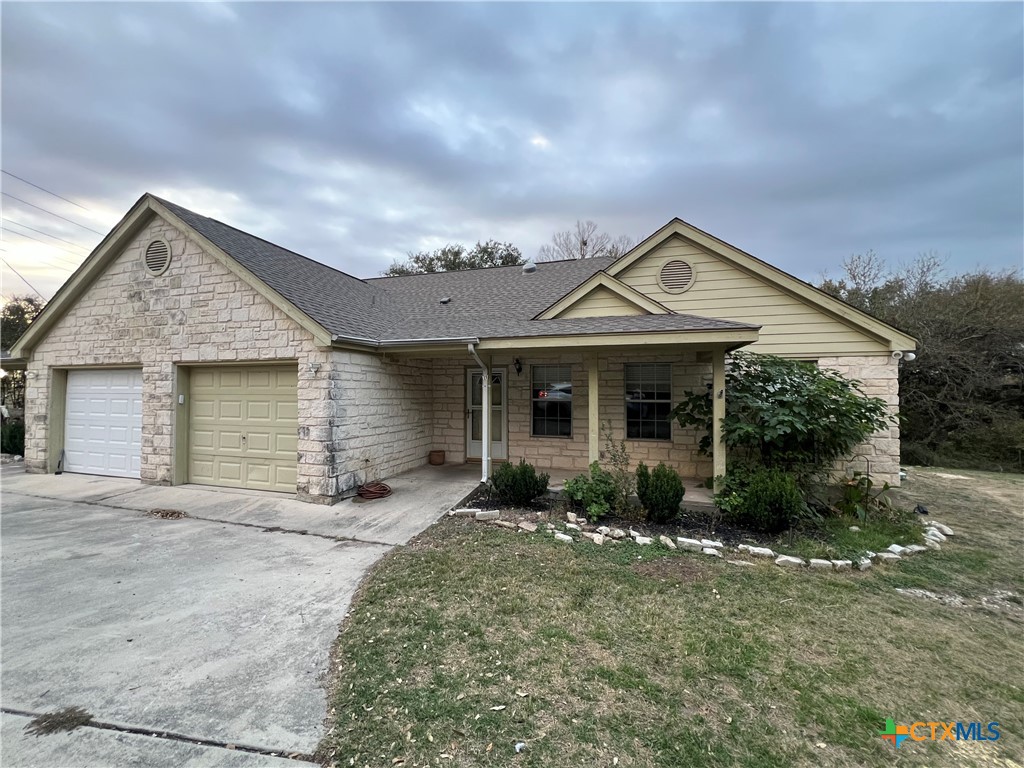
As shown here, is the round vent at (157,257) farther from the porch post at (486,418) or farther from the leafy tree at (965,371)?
the leafy tree at (965,371)

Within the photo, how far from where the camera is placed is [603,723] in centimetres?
245

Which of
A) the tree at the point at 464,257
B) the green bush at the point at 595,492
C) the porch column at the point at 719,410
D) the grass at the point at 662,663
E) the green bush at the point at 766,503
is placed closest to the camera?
the grass at the point at 662,663

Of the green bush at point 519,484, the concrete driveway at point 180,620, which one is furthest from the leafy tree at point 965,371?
the concrete driveway at point 180,620

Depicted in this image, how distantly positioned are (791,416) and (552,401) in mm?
4588

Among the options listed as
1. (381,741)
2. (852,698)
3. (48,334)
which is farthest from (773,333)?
(48,334)

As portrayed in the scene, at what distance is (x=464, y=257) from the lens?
27141 mm

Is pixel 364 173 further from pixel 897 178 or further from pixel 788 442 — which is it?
pixel 897 178

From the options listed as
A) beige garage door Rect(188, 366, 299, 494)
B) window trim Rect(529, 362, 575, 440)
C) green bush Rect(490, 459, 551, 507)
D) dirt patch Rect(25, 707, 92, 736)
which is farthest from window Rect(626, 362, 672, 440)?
dirt patch Rect(25, 707, 92, 736)

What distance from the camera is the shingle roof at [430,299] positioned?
7305 millimetres

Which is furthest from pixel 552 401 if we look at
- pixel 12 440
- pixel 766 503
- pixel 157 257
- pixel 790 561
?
pixel 12 440

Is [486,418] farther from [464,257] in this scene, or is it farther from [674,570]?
[464,257]

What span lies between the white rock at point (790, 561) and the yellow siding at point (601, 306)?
4.58 meters

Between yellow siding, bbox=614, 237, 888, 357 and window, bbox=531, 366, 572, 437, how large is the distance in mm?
2514

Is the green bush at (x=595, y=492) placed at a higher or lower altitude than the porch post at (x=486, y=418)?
lower
